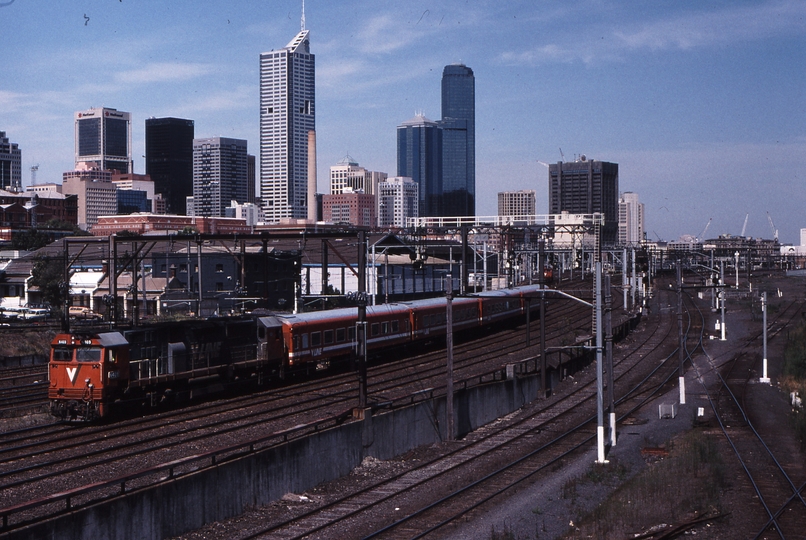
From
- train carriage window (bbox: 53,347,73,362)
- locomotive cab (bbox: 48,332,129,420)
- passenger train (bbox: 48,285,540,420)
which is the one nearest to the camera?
locomotive cab (bbox: 48,332,129,420)

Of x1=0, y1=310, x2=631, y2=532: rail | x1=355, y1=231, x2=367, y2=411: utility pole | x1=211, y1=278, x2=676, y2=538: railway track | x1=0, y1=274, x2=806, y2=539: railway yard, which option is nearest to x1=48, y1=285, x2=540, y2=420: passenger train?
x1=0, y1=274, x2=806, y2=539: railway yard

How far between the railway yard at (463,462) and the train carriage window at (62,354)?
6.03ft

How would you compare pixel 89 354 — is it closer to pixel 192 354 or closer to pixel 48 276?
pixel 192 354

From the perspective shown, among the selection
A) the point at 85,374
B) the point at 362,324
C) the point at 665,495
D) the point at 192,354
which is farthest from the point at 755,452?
the point at 85,374

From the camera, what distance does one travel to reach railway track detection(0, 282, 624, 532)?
1743 centimetres

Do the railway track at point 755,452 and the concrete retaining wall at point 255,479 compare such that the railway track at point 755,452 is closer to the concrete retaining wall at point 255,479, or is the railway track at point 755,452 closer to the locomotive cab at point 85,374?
the concrete retaining wall at point 255,479

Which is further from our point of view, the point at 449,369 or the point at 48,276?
the point at 48,276

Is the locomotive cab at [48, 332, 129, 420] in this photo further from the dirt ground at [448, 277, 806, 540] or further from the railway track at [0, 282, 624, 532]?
the dirt ground at [448, 277, 806, 540]

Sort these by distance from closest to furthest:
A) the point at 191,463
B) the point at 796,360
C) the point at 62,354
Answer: the point at 191,463, the point at 62,354, the point at 796,360

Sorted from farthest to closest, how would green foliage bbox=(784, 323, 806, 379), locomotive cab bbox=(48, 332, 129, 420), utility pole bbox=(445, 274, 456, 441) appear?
1. green foliage bbox=(784, 323, 806, 379)
2. utility pole bbox=(445, 274, 456, 441)
3. locomotive cab bbox=(48, 332, 129, 420)

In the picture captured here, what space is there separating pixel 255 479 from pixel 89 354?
8040 millimetres

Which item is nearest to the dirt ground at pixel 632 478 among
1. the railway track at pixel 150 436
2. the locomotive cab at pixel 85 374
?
the railway track at pixel 150 436

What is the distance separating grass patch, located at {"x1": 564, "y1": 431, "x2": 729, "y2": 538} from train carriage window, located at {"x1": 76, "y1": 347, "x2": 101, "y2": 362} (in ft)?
44.5

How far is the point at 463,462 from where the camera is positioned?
22594 millimetres
